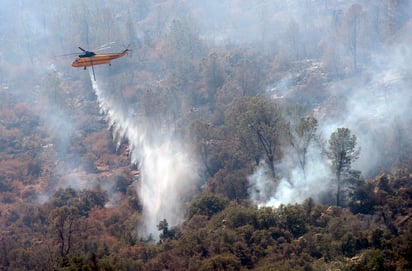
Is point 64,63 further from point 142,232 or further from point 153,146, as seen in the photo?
point 142,232

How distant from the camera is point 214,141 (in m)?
62.4

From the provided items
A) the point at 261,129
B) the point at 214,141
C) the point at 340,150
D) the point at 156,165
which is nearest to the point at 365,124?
the point at 261,129

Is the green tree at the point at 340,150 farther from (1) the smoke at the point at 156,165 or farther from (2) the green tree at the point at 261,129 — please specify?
(1) the smoke at the point at 156,165

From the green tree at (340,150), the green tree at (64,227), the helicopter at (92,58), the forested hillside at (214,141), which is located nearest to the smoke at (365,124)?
the forested hillside at (214,141)

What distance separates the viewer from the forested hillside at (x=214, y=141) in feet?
132

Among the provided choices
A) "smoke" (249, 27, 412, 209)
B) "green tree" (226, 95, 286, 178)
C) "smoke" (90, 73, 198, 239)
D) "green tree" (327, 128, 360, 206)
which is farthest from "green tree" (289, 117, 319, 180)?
"smoke" (90, 73, 198, 239)

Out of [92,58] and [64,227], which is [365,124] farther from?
[64,227]

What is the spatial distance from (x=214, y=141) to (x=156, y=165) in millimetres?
7791

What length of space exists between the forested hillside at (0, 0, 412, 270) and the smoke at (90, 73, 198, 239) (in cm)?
24

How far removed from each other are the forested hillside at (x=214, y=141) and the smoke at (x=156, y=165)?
9.5 inches

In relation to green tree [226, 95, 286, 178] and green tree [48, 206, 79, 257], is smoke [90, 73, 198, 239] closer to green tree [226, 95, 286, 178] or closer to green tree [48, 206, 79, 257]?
green tree [48, 206, 79, 257]

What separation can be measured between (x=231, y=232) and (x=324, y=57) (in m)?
53.7

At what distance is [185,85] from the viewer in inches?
3469

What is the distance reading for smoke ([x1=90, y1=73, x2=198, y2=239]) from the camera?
53.1 meters
